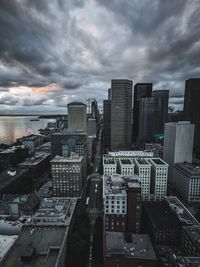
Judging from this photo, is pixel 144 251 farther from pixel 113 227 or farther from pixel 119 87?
pixel 119 87

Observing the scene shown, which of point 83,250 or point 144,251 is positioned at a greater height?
point 144,251

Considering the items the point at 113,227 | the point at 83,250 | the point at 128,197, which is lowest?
the point at 83,250

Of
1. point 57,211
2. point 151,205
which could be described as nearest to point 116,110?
point 151,205

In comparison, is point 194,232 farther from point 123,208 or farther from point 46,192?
point 46,192

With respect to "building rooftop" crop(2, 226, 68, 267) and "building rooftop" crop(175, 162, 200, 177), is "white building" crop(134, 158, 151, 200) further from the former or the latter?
"building rooftop" crop(2, 226, 68, 267)

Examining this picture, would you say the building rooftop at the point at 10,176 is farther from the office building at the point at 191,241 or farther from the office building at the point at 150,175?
the office building at the point at 191,241

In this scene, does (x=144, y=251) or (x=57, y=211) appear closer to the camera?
(x=144, y=251)
